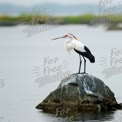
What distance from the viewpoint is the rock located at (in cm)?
1584

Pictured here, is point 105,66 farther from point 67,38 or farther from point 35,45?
point 35,45

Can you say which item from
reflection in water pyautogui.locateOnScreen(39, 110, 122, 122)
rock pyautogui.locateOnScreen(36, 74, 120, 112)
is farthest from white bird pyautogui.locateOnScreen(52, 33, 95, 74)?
reflection in water pyautogui.locateOnScreen(39, 110, 122, 122)

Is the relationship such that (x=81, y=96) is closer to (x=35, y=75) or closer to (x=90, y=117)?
(x=90, y=117)

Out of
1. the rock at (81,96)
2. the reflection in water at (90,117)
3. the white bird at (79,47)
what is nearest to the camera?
the reflection in water at (90,117)

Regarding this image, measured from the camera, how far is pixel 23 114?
54.5 ft

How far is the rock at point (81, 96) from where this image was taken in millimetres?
15836

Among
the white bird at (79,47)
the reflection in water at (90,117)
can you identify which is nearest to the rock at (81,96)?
the reflection in water at (90,117)

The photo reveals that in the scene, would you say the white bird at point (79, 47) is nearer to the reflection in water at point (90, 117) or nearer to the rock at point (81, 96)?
the rock at point (81, 96)

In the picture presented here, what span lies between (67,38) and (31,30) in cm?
660

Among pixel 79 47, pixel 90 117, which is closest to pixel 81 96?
pixel 90 117

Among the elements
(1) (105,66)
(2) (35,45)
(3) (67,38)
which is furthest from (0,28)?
(3) (67,38)

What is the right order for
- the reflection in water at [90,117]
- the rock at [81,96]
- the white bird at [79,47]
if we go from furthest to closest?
the white bird at [79,47] → the rock at [81,96] → the reflection in water at [90,117]

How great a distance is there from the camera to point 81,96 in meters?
15.8

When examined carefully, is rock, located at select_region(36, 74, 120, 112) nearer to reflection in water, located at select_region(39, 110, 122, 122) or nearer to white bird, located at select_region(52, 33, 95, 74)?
reflection in water, located at select_region(39, 110, 122, 122)
